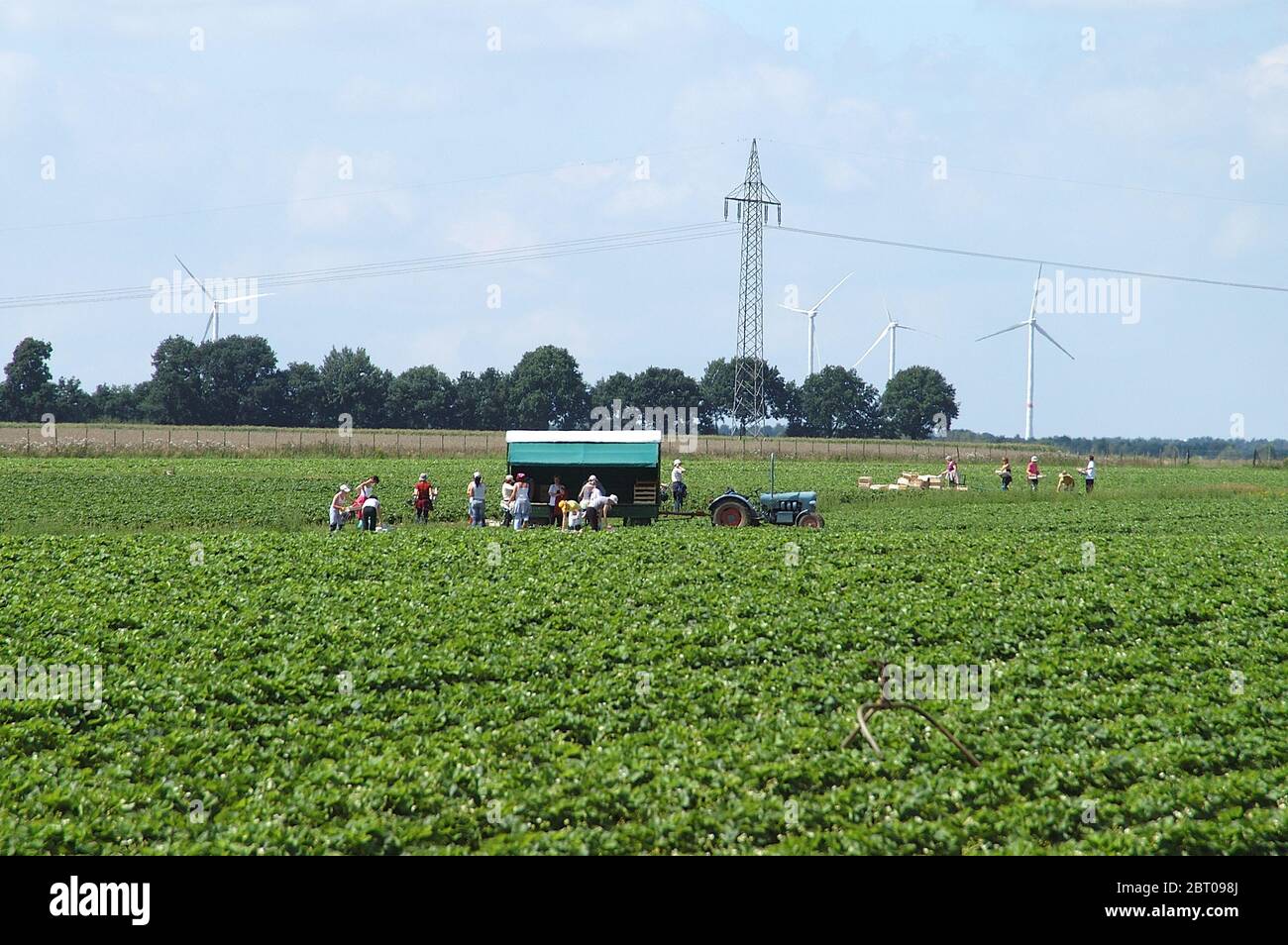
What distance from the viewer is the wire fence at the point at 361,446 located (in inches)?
3420

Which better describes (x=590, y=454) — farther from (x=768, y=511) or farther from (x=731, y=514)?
(x=768, y=511)

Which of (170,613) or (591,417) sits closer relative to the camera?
(170,613)

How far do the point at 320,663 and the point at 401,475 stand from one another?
4915 cm

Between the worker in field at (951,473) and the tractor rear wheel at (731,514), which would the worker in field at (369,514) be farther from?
the worker in field at (951,473)

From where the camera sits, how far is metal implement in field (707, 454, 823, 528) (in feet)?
128

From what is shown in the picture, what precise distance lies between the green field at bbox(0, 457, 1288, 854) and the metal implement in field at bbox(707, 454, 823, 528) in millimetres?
6924

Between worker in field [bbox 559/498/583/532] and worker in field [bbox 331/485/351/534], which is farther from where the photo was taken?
worker in field [bbox 331/485/351/534]

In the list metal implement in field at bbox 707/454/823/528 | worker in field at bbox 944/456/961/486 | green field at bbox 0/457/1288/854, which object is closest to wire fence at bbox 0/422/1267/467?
worker in field at bbox 944/456/961/486

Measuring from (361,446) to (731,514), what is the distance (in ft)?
193

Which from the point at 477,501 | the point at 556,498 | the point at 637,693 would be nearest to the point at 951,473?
the point at 556,498

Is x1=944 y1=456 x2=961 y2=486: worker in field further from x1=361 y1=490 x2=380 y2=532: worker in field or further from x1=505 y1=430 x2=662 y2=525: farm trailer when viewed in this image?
x1=361 y1=490 x2=380 y2=532: worker in field
